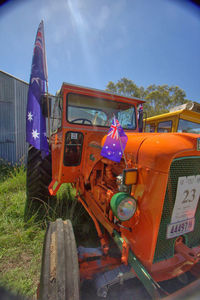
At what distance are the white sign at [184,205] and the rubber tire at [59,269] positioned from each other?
820 millimetres

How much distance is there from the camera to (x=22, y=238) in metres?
2.04

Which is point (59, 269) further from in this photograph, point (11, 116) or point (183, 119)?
point (11, 116)

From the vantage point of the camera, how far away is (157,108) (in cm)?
2059

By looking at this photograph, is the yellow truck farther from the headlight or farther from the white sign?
the headlight

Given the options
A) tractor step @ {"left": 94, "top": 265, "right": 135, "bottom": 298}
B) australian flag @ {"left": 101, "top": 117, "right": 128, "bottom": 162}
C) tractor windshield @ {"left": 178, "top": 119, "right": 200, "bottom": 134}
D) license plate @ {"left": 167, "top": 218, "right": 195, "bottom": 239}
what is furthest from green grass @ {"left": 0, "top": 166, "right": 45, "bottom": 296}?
tractor windshield @ {"left": 178, "top": 119, "right": 200, "bottom": 134}

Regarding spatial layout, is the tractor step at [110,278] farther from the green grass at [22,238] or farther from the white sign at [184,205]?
the green grass at [22,238]

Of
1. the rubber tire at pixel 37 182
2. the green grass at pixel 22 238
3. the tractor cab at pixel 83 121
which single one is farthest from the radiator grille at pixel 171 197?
the rubber tire at pixel 37 182

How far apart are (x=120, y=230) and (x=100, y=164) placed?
2.80 feet

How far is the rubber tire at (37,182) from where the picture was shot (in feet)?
8.65

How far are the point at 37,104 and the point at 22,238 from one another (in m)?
2.28

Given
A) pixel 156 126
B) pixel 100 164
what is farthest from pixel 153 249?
pixel 156 126

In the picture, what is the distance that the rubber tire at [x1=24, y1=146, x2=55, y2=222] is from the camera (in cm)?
264

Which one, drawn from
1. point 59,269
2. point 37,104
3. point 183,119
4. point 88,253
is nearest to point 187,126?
point 183,119

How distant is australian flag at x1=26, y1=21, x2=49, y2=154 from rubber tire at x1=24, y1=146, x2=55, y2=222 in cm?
25
